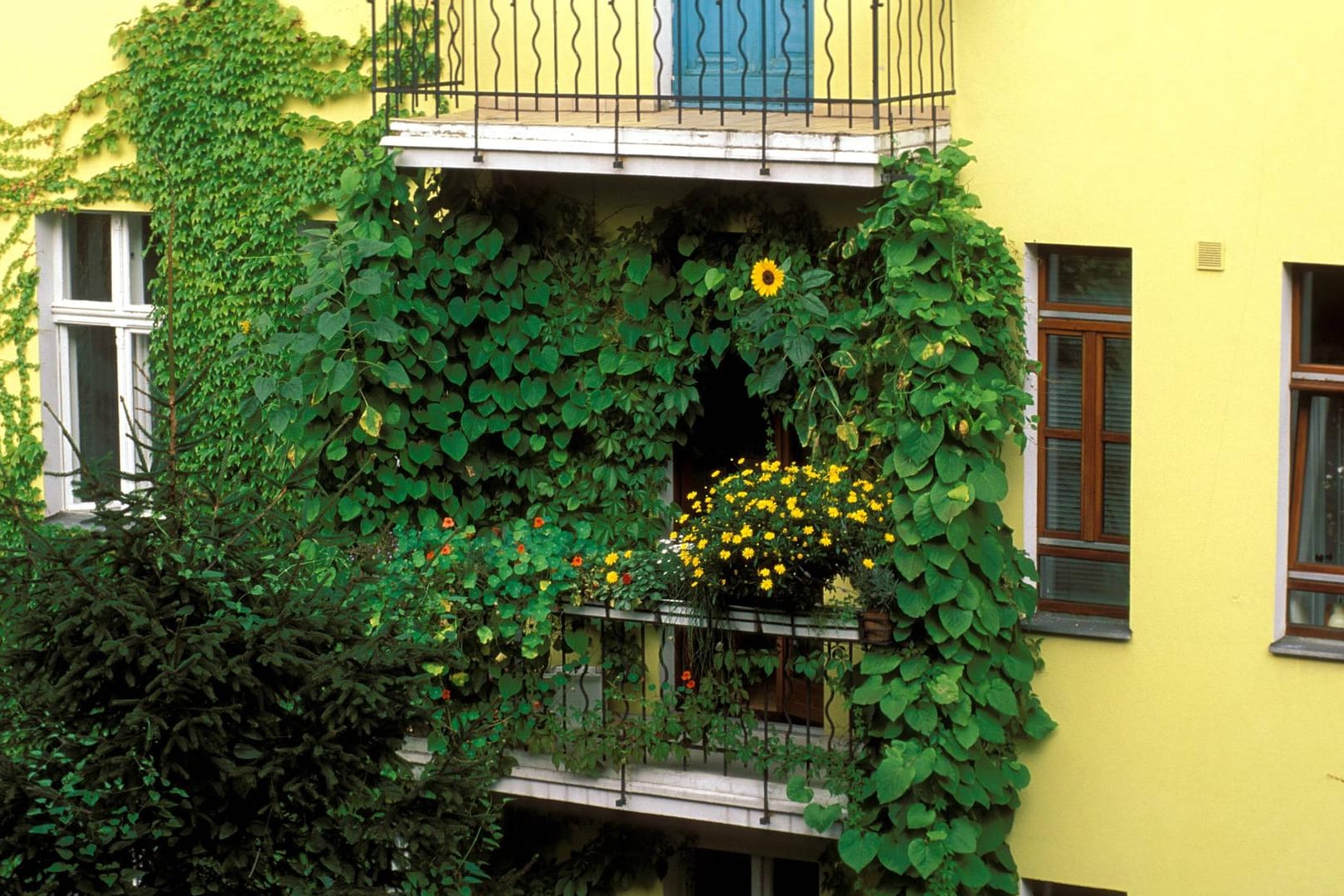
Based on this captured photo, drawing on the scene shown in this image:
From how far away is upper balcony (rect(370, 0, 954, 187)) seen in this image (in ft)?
Result: 29.9

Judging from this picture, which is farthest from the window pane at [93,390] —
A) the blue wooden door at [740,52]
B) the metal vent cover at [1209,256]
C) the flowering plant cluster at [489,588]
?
the metal vent cover at [1209,256]

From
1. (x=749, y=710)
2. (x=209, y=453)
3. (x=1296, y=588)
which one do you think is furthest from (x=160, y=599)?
(x=1296, y=588)

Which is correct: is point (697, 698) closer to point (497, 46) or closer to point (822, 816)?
point (822, 816)

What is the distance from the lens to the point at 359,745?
7.49 meters

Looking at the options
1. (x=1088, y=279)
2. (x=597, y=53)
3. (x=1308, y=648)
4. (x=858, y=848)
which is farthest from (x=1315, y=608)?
(x=597, y=53)

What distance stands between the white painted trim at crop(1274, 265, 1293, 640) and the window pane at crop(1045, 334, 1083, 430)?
0.95 meters

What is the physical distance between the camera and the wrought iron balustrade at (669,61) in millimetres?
9484

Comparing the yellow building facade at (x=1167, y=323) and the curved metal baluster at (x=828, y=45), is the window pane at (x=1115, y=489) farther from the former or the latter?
the curved metal baluster at (x=828, y=45)

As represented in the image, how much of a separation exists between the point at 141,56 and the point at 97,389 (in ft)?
6.65

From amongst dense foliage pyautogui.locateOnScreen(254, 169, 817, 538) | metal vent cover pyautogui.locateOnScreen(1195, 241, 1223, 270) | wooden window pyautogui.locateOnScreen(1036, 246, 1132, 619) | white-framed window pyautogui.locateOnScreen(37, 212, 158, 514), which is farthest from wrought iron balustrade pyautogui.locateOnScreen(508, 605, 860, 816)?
white-framed window pyautogui.locateOnScreen(37, 212, 158, 514)

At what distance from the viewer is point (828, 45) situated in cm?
962

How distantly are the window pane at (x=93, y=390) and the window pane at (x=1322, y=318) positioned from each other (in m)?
6.73

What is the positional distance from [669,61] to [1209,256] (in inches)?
114

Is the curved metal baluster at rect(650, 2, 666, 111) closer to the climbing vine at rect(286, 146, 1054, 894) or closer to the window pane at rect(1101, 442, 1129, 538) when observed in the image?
the climbing vine at rect(286, 146, 1054, 894)
